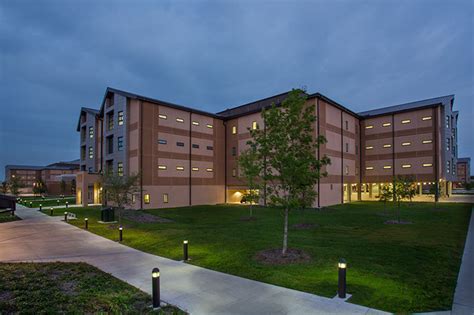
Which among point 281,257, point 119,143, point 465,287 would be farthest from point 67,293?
point 119,143

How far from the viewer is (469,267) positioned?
9.57 meters

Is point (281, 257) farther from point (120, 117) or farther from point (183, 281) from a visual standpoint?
point (120, 117)

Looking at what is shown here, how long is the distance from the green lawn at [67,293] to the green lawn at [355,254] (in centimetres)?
307

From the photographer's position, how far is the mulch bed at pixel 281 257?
10.2 m

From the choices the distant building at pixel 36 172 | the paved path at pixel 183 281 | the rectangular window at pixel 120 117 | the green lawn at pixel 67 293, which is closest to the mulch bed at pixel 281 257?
the paved path at pixel 183 281

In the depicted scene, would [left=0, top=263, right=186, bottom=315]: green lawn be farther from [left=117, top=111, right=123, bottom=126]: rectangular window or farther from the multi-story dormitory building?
[left=117, top=111, right=123, bottom=126]: rectangular window

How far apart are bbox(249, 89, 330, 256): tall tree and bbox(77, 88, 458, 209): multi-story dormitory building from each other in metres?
21.5

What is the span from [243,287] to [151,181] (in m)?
27.2

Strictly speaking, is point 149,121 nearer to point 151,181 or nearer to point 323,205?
point 151,181

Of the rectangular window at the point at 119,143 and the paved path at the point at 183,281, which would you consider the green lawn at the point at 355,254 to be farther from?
the rectangular window at the point at 119,143

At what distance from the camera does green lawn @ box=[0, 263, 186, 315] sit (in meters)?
6.69

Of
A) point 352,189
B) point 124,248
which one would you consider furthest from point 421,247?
point 352,189

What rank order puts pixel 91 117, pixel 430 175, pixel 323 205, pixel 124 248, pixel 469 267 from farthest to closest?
1. pixel 91 117
2. pixel 430 175
3. pixel 323 205
4. pixel 124 248
5. pixel 469 267

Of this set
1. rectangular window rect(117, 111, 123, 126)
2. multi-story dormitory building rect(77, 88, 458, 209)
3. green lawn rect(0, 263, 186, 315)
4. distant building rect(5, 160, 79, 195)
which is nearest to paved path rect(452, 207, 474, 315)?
green lawn rect(0, 263, 186, 315)
